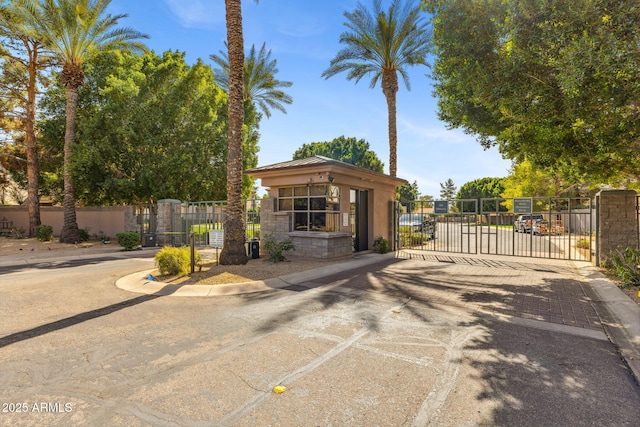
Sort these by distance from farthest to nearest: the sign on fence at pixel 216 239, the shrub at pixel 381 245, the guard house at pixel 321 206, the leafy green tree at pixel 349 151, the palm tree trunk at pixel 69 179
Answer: the leafy green tree at pixel 349 151, the palm tree trunk at pixel 69 179, the shrub at pixel 381 245, the guard house at pixel 321 206, the sign on fence at pixel 216 239

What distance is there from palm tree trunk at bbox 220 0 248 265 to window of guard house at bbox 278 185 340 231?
325 cm

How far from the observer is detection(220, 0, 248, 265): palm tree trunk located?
10844 mm

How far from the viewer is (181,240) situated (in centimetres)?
1872

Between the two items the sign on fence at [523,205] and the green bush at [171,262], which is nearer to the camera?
the green bush at [171,262]

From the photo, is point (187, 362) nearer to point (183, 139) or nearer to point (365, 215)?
point (365, 215)

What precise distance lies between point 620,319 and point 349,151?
47.3m

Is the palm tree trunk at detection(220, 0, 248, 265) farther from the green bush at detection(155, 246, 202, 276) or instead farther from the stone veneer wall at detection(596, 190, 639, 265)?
the stone veneer wall at detection(596, 190, 639, 265)

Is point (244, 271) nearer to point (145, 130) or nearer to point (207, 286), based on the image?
point (207, 286)

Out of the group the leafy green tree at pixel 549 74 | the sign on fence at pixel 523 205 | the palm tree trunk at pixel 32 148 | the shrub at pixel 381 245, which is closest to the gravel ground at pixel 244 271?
the shrub at pixel 381 245

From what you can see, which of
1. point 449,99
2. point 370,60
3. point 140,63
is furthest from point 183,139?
point 449,99

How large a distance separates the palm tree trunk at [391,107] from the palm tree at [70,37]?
17351 mm

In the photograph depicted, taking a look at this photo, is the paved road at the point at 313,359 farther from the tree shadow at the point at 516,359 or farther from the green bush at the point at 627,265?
the green bush at the point at 627,265

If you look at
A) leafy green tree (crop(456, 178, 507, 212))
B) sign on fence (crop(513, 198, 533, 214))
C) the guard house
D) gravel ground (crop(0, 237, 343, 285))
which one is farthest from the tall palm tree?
leafy green tree (crop(456, 178, 507, 212))

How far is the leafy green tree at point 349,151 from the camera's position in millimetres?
50544
